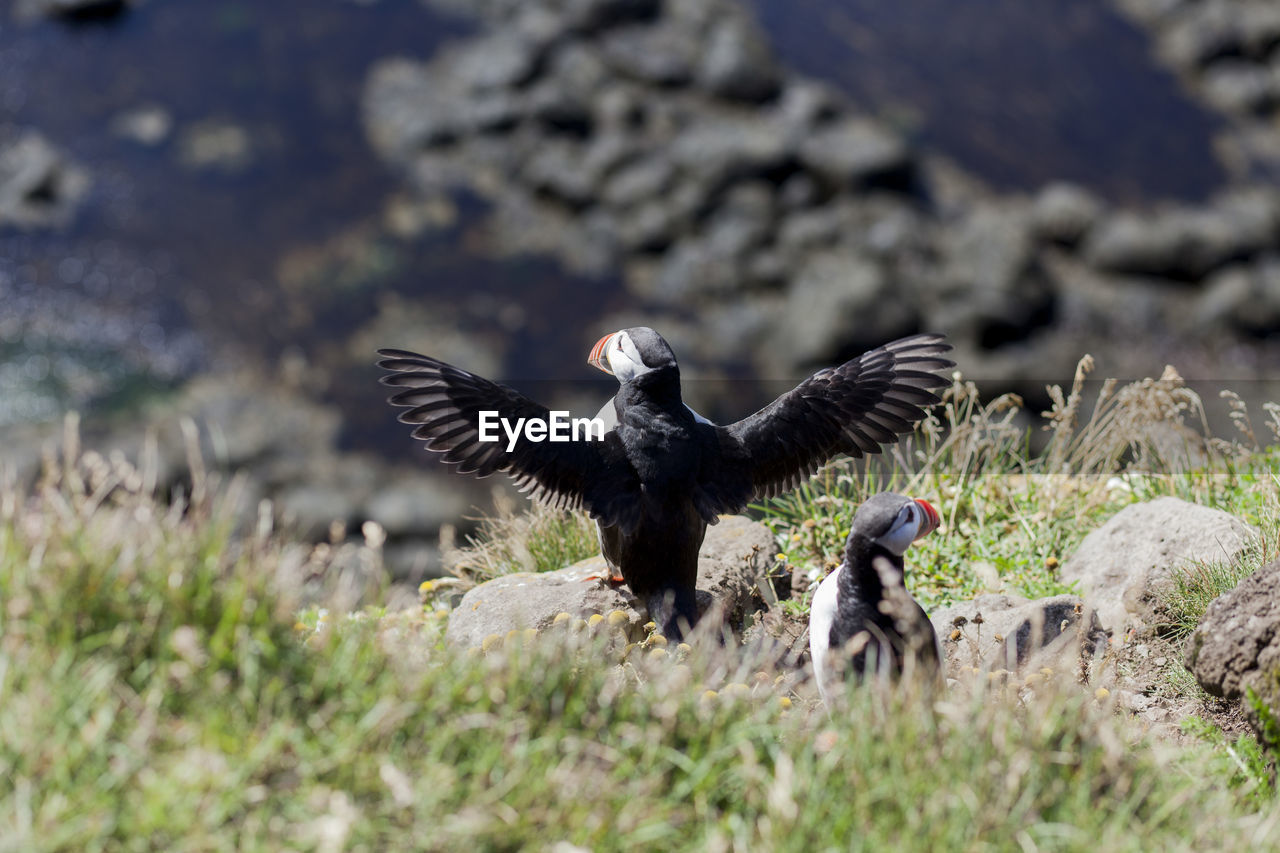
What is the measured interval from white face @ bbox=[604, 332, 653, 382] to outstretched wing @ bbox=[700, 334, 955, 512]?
496 millimetres

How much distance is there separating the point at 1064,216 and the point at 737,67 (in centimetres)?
600

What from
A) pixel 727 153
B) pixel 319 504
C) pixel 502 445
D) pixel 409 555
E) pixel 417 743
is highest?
pixel 727 153

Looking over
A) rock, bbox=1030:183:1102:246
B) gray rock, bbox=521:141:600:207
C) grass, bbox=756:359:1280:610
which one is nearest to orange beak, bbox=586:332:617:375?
grass, bbox=756:359:1280:610

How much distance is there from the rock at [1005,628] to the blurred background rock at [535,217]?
9069 mm

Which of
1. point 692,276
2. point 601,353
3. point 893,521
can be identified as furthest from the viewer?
point 692,276

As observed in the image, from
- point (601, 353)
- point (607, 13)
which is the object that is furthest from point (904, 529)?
point (607, 13)

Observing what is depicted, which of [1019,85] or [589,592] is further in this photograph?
[1019,85]

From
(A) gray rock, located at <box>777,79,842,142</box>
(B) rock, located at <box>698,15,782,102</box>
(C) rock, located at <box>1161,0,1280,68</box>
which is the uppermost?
(C) rock, located at <box>1161,0,1280,68</box>

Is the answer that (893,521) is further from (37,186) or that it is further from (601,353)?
(37,186)

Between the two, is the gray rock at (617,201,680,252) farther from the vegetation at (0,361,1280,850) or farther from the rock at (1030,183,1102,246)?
the vegetation at (0,361,1280,850)

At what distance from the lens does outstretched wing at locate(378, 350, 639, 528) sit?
166 inches

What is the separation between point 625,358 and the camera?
4.23 meters

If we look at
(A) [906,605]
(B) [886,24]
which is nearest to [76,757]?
(A) [906,605]

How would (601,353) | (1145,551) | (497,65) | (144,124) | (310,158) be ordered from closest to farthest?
(601,353), (1145,551), (144,124), (310,158), (497,65)
